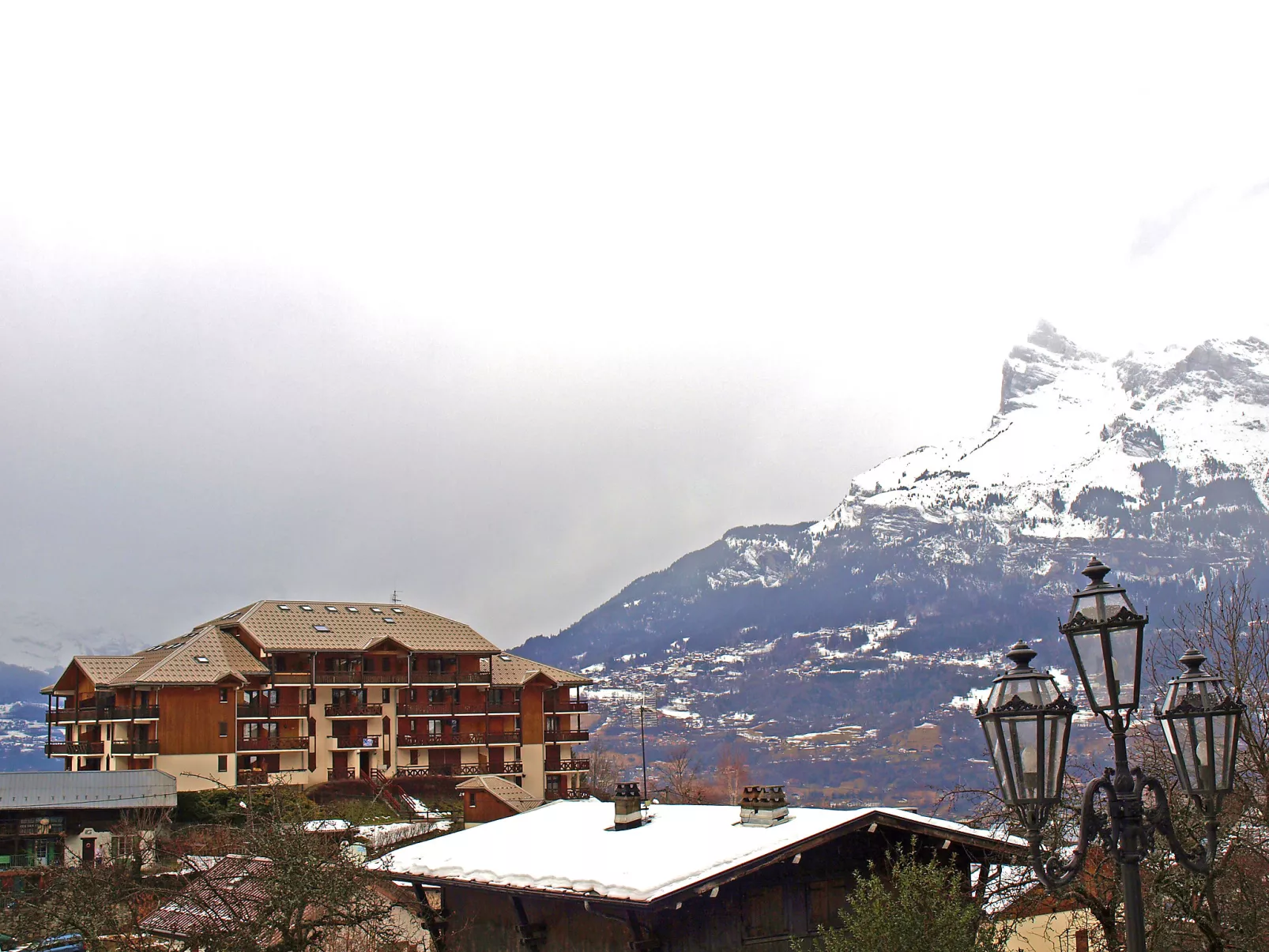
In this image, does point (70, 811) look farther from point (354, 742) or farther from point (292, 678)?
point (354, 742)

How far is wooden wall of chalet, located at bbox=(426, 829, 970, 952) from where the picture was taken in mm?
19750

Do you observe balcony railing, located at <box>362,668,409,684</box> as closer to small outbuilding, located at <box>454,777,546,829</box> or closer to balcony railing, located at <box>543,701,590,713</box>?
balcony railing, located at <box>543,701,590,713</box>

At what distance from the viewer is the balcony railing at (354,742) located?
75.1m

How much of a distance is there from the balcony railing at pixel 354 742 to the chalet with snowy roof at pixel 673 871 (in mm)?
53102

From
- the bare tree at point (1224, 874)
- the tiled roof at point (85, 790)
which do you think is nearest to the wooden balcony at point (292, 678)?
the tiled roof at point (85, 790)

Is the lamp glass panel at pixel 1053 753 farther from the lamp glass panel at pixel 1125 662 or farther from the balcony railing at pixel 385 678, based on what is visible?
the balcony railing at pixel 385 678

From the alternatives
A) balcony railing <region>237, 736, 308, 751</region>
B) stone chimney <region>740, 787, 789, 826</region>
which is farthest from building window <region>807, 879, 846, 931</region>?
balcony railing <region>237, 736, 308, 751</region>

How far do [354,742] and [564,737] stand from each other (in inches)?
601

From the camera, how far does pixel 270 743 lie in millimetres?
71875

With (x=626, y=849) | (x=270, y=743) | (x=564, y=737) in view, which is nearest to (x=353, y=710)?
(x=270, y=743)

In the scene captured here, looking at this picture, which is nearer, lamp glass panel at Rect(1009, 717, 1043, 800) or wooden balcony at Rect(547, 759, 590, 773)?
lamp glass panel at Rect(1009, 717, 1043, 800)

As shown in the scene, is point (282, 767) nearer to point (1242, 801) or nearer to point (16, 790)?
point (16, 790)

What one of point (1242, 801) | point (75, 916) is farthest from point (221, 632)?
point (1242, 801)

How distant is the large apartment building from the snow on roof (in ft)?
149
